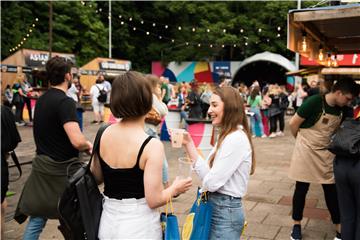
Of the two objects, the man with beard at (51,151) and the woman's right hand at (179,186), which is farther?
the man with beard at (51,151)

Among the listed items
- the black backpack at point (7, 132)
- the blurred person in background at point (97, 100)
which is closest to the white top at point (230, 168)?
the black backpack at point (7, 132)

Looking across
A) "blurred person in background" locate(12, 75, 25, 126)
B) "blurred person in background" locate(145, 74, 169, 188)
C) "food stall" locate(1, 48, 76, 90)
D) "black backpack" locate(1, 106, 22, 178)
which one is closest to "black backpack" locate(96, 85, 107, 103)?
"blurred person in background" locate(12, 75, 25, 126)

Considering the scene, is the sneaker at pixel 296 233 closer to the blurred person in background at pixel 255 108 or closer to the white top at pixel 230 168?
the white top at pixel 230 168

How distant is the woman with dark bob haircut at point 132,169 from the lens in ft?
7.26

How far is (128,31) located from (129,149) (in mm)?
41796

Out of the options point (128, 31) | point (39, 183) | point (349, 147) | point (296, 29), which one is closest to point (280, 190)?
point (296, 29)

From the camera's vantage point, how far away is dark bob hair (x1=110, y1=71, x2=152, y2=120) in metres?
2.26

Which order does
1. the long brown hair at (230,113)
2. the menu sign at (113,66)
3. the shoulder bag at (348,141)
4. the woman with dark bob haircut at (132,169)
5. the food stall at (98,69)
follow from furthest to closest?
the menu sign at (113,66) → the food stall at (98,69) → the shoulder bag at (348,141) → the long brown hair at (230,113) → the woman with dark bob haircut at (132,169)

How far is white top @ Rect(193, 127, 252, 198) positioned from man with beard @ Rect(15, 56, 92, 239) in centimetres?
133

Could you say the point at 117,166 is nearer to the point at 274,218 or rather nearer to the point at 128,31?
the point at 274,218

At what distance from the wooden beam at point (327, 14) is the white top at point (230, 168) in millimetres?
1690

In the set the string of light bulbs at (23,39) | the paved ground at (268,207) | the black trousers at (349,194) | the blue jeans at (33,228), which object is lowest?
the paved ground at (268,207)

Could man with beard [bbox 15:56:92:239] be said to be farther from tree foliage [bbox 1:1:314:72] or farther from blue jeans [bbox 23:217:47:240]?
tree foliage [bbox 1:1:314:72]

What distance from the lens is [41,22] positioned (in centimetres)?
3488
